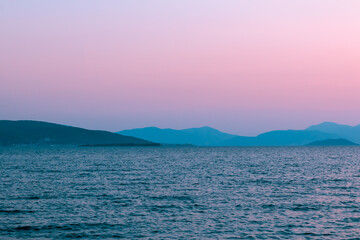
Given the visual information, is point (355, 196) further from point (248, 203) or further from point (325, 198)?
point (248, 203)

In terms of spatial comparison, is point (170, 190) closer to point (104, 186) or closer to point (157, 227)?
point (104, 186)

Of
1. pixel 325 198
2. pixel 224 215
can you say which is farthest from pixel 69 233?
pixel 325 198

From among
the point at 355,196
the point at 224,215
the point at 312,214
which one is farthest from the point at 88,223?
the point at 355,196

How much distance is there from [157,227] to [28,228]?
10486 millimetres

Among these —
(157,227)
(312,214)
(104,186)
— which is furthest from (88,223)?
(104,186)

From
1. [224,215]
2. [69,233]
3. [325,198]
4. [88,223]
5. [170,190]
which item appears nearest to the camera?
[69,233]

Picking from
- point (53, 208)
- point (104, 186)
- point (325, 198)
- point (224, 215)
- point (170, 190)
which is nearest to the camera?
point (224, 215)

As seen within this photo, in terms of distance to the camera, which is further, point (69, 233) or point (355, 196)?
point (355, 196)

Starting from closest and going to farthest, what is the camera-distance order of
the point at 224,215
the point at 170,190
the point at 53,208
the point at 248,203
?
1. the point at 224,215
2. the point at 53,208
3. the point at 248,203
4. the point at 170,190

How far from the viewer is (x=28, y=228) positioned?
3391cm

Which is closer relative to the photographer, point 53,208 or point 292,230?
point 292,230

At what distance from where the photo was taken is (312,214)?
39562 millimetres

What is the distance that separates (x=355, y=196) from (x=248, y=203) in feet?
49.3

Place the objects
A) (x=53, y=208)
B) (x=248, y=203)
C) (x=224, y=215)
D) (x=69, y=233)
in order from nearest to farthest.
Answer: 1. (x=69, y=233)
2. (x=224, y=215)
3. (x=53, y=208)
4. (x=248, y=203)
